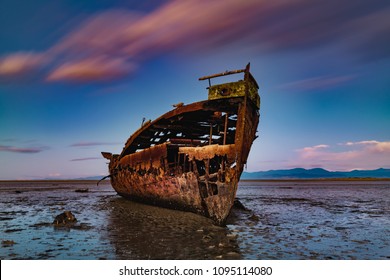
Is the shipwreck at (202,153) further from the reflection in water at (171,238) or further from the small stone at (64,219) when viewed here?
the small stone at (64,219)

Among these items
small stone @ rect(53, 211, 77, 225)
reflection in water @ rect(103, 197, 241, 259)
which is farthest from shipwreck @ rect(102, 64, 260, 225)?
small stone @ rect(53, 211, 77, 225)

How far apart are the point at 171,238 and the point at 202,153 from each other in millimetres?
3694

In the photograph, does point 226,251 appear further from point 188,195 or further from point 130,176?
point 130,176

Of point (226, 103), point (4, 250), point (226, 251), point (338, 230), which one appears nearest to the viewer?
point (226, 251)

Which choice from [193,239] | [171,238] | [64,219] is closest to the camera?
[193,239]

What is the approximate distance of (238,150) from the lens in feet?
30.4

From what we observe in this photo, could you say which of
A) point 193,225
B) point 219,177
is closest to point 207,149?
point 219,177

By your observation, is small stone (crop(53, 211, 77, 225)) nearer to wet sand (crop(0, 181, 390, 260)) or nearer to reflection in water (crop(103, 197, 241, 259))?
wet sand (crop(0, 181, 390, 260))

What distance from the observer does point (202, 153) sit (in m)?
10.5

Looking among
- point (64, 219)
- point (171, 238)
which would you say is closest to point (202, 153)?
point (171, 238)

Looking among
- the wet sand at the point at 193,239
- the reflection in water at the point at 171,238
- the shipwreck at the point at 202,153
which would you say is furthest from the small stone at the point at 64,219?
the shipwreck at the point at 202,153

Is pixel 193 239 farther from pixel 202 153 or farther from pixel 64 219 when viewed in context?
pixel 64 219
